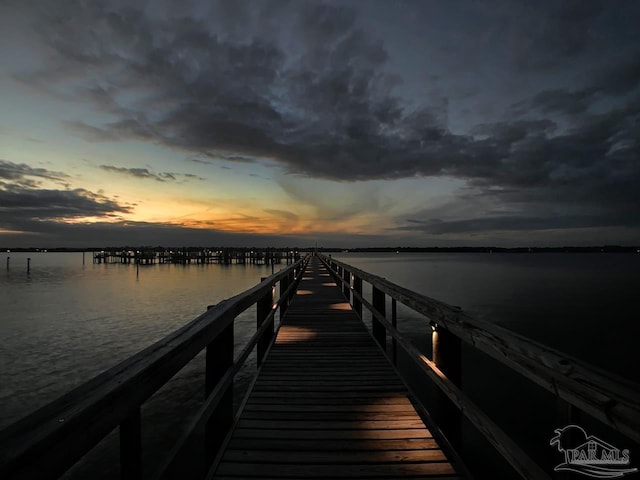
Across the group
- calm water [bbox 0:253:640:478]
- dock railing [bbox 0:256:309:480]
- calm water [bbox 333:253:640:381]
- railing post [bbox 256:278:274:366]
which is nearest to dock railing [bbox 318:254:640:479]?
dock railing [bbox 0:256:309:480]

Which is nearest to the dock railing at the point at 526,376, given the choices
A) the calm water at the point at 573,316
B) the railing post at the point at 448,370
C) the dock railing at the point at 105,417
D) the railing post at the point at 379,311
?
the railing post at the point at 448,370

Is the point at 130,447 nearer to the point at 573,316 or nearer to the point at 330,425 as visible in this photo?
the point at 330,425

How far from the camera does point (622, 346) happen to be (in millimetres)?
13656

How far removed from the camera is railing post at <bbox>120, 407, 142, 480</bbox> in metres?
1.34

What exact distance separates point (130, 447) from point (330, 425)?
2204 mm

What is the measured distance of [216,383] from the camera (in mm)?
2676

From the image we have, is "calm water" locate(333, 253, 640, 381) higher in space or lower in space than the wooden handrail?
lower

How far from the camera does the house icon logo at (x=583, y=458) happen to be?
1.39 meters

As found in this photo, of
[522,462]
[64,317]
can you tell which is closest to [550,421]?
[522,462]

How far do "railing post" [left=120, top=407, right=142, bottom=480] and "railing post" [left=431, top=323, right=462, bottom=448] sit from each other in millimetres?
2204

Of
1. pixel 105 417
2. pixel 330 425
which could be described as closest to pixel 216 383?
pixel 330 425

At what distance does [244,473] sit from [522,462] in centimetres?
185

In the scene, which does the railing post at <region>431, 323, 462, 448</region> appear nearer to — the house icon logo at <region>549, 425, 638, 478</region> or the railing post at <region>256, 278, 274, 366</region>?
the house icon logo at <region>549, 425, 638, 478</region>

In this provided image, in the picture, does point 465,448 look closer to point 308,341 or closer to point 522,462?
point 308,341
